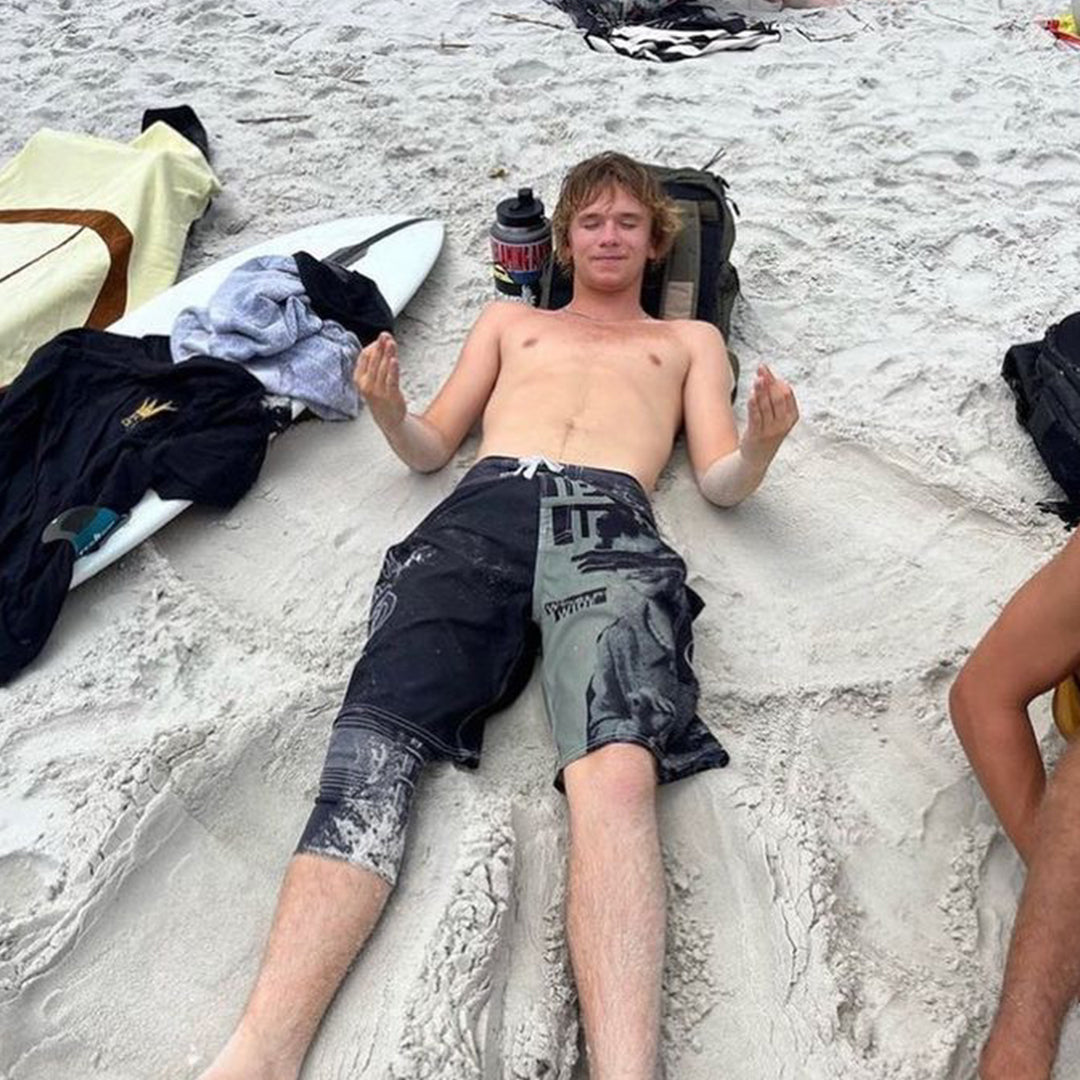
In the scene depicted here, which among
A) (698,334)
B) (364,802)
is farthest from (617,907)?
(698,334)

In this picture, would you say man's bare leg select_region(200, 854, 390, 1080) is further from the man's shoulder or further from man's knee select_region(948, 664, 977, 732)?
the man's shoulder

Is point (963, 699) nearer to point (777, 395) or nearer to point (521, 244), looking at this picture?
point (777, 395)

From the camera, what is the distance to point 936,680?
2.63 metres

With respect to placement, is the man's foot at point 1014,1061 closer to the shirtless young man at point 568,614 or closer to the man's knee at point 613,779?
the shirtless young man at point 568,614

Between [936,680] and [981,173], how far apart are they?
2.87m

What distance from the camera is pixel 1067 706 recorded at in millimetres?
2193

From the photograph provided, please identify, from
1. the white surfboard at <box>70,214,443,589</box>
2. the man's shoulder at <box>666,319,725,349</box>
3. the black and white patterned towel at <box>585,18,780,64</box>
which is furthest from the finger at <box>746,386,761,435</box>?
the black and white patterned towel at <box>585,18,780,64</box>

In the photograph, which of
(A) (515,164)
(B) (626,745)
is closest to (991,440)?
(B) (626,745)

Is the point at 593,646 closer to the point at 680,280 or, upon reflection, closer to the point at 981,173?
the point at 680,280

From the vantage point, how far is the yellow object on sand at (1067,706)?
7.09ft

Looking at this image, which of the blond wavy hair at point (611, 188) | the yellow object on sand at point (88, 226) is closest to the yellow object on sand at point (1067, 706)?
the blond wavy hair at point (611, 188)

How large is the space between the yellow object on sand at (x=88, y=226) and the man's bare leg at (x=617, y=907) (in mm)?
2599

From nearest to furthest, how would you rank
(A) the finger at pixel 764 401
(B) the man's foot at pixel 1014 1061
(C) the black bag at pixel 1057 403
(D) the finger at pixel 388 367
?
1. (B) the man's foot at pixel 1014 1061
2. (A) the finger at pixel 764 401
3. (D) the finger at pixel 388 367
4. (C) the black bag at pixel 1057 403

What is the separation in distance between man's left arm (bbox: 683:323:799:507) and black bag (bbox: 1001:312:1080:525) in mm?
757
